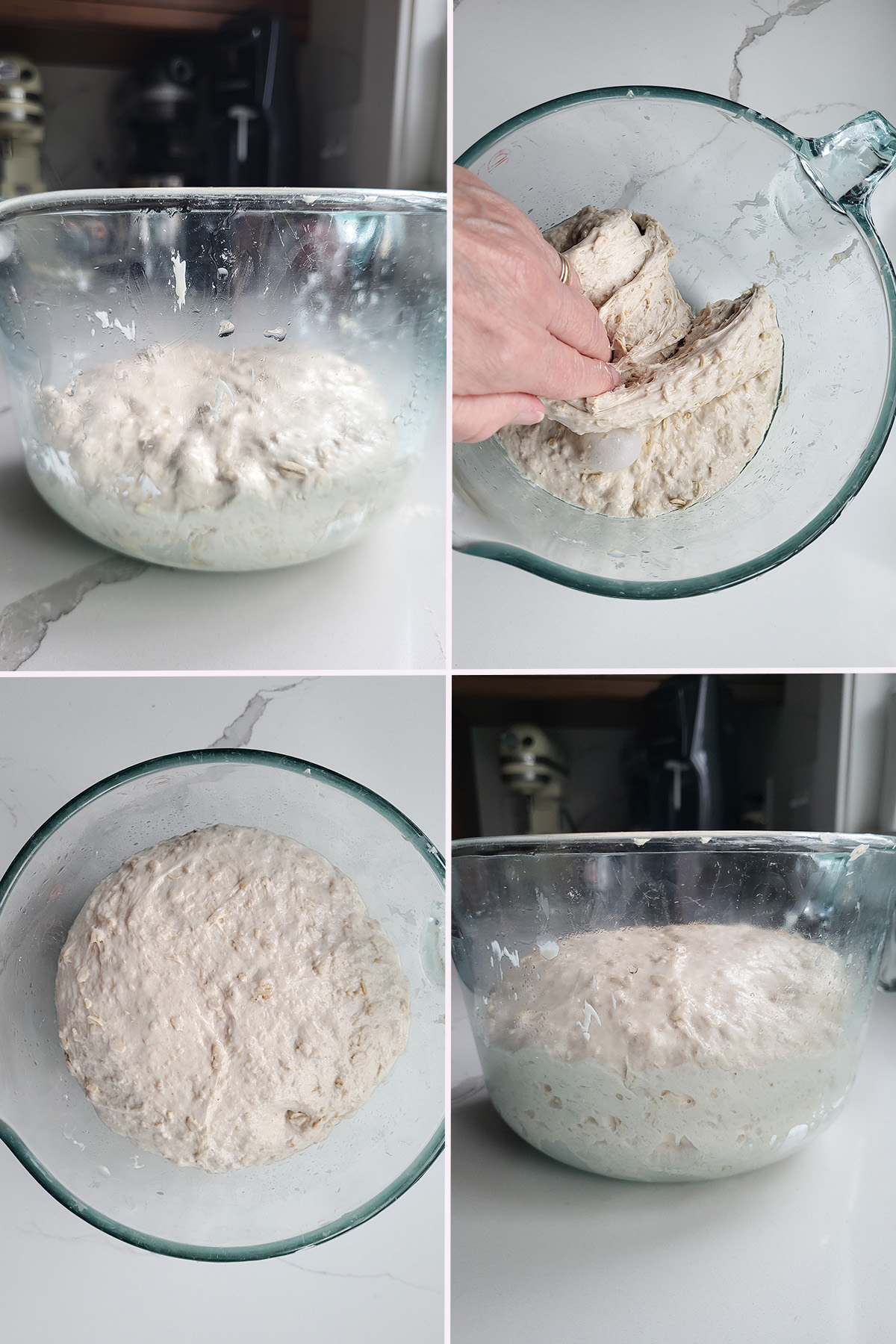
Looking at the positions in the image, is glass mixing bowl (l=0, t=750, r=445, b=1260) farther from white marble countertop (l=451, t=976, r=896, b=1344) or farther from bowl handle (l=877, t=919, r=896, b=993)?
bowl handle (l=877, t=919, r=896, b=993)

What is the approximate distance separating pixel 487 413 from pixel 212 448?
11 centimetres

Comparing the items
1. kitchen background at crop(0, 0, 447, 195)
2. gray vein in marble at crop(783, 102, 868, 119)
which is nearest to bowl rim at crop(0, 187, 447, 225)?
gray vein in marble at crop(783, 102, 868, 119)

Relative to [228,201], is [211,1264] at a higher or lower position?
lower

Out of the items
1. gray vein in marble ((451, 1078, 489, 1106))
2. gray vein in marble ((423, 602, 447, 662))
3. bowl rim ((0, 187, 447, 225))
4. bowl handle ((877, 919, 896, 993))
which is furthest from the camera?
bowl handle ((877, 919, 896, 993))

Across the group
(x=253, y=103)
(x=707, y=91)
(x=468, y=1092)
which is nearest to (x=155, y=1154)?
(x=468, y=1092)

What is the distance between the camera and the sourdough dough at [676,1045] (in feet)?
1.20

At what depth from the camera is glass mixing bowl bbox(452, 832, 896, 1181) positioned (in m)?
0.37

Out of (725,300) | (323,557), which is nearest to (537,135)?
(725,300)

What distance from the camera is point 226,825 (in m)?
0.42

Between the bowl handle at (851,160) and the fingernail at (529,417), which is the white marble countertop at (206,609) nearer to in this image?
the fingernail at (529,417)

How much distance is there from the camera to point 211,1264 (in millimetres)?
447

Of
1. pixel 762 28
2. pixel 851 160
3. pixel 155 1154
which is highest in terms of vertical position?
pixel 762 28

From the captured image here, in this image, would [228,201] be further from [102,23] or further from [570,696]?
[102,23]

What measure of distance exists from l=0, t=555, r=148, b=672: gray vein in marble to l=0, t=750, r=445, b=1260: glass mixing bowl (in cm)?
7
